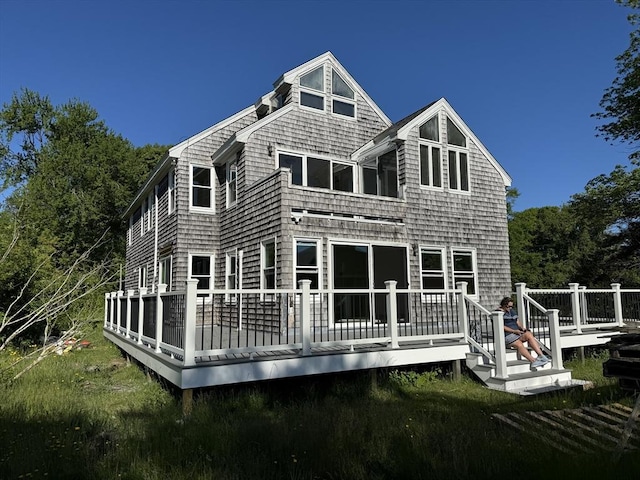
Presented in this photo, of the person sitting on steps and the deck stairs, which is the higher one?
the person sitting on steps

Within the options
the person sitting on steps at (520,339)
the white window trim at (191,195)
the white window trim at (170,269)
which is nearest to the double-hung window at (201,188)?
the white window trim at (191,195)

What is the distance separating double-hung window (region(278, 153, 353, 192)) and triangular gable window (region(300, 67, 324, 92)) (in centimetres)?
253

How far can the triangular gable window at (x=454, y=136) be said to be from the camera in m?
14.8

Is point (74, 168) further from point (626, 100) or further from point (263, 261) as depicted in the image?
point (626, 100)

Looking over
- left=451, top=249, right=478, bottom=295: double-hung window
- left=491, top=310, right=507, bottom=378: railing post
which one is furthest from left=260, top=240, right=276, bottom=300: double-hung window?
left=451, top=249, right=478, bottom=295: double-hung window

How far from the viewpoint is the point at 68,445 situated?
5043 mm

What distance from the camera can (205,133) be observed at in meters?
15.9

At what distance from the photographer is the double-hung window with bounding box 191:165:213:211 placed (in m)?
15.6

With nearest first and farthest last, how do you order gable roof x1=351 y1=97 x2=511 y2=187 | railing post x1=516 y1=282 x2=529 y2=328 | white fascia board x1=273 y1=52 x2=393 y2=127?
railing post x1=516 y1=282 x2=529 y2=328, gable roof x1=351 y1=97 x2=511 y2=187, white fascia board x1=273 y1=52 x2=393 y2=127

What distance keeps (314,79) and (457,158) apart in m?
5.48

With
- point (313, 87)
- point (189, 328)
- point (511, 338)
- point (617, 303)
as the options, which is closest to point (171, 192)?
point (313, 87)

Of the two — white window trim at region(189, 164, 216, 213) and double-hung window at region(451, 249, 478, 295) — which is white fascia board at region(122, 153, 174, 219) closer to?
white window trim at region(189, 164, 216, 213)

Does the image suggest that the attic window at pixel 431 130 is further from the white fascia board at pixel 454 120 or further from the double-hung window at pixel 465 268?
the double-hung window at pixel 465 268

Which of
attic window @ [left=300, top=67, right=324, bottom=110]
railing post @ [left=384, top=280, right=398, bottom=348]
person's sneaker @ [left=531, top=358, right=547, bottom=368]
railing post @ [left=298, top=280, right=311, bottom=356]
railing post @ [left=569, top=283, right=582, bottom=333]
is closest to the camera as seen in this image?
railing post @ [left=298, top=280, right=311, bottom=356]
